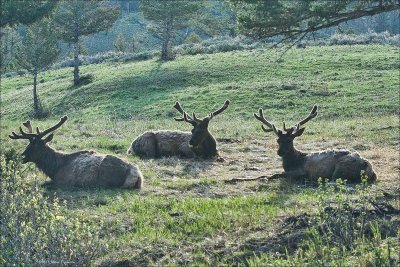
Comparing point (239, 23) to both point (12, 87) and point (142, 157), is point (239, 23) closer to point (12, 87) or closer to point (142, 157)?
point (142, 157)

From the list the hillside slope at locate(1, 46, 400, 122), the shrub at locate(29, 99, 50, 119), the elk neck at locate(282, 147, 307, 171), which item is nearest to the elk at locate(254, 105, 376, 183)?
the elk neck at locate(282, 147, 307, 171)

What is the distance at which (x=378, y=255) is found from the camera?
5277mm

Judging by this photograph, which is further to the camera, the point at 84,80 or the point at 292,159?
the point at 84,80

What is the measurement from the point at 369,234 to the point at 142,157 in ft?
28.0

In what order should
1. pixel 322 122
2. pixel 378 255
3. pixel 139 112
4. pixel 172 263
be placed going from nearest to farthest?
pixel 378 255 → pixel 172 263 → pixel 322 122 → pixel 139 112

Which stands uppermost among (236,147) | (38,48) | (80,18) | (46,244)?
(46,244)

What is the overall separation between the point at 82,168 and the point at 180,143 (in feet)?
13.8

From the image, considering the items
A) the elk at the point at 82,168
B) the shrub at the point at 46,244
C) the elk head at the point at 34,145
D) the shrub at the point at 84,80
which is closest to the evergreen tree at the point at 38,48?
the shrub at the point at 84,80

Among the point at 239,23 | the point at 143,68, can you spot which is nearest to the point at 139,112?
the point at 143,68

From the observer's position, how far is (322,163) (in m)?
11.2

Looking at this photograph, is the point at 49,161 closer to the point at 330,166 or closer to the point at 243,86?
the point at 330,166

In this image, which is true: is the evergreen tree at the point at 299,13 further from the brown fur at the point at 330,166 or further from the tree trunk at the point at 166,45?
the tree trunk at the point at 166,45

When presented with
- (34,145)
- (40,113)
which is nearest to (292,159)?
(34,145)

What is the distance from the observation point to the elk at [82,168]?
10705mm
